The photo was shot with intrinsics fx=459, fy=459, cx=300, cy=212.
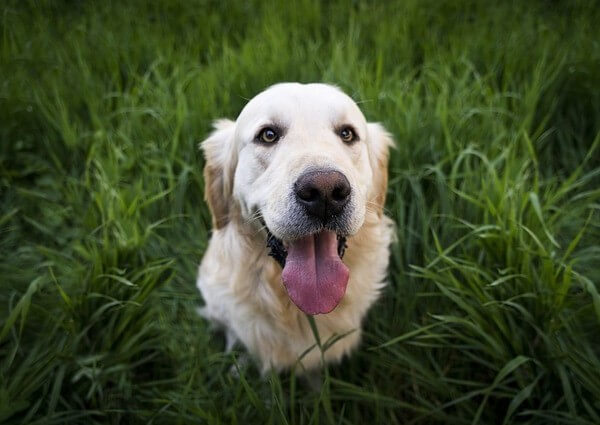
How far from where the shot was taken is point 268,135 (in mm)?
1896

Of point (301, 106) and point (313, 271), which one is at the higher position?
point (301, 106)

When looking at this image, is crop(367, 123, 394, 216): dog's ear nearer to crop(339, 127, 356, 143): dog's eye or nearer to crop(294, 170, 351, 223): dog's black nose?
crop(339, 127, 356, 143): dog's eye

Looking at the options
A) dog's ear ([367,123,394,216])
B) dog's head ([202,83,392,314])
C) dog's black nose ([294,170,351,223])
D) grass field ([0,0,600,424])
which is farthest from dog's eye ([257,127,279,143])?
grass field ([0,0,600,424])

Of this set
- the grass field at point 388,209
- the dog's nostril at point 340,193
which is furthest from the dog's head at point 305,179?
the grass field at point 388,209

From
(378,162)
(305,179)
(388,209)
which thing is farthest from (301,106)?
(388,209)

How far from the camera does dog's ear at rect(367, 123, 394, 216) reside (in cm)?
220

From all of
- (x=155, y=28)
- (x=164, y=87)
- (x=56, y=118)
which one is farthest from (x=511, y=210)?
(x=155, y=28)

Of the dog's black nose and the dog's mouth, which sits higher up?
the dog's black nose

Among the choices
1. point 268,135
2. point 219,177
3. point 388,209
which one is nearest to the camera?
point 268,135

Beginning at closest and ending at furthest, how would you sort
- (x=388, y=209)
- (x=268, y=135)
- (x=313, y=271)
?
(x=313, y=271) → (x=268, y=135) → (x=388, y=209)

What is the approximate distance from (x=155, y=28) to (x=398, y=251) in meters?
2.96

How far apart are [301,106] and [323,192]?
0.47 meters

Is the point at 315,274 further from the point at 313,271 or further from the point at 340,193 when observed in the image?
the point at 340,193

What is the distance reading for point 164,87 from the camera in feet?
10.5
